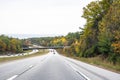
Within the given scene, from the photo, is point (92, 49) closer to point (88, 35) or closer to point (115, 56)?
point (88, 35)

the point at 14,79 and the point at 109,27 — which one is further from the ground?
the point at 109,27

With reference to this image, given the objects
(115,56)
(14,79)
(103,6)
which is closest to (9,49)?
(103,6)

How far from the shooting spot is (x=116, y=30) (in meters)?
40.2

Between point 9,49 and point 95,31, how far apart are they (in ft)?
394

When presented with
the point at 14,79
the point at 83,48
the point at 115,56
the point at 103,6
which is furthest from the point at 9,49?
the point at 14,79

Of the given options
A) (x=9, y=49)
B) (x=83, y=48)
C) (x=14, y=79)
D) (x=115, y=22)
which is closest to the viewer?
(x=14, y=79)

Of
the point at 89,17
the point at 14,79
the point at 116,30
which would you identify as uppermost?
the point at 89,17

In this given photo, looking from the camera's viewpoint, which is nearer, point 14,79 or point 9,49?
point 14,79

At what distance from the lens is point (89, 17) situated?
7169 centimetres

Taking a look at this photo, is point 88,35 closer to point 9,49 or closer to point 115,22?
point 115,22

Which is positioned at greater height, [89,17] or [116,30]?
[89,17]

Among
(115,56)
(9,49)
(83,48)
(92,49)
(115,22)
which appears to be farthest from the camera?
(9,49)

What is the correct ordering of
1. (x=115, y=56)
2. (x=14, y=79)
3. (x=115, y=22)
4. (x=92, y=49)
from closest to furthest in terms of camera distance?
1. (x=14, y=79)
2. (x=115, y=22)
3. (x=115, y=56)
4. (x=92, y=49)

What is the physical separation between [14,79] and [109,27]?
28.1 m
